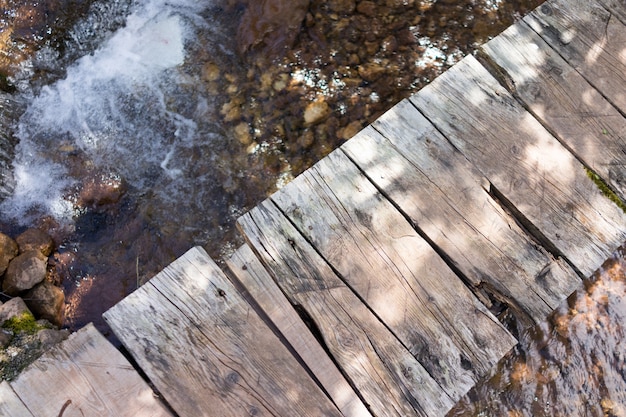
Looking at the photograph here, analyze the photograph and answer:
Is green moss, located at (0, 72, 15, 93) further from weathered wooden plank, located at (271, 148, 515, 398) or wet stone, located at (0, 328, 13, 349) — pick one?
weathered wooden plank, located at (271, 148, 515, 398)

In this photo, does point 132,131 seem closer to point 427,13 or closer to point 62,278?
point 62,278

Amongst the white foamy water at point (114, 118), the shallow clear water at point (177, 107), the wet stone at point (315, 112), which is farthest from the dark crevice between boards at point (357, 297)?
the white foamy water at point (114, 118)

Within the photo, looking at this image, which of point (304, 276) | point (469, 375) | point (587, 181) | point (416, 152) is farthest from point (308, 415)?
point (587, 181)

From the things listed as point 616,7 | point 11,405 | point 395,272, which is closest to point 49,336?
point 11,405

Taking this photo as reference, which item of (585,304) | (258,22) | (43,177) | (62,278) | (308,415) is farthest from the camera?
(258,22)

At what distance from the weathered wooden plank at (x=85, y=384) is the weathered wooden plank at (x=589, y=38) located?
115 inches

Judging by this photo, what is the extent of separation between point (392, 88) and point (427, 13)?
809 mm

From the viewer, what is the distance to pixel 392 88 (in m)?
4.21

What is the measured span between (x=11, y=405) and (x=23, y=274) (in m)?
1.54

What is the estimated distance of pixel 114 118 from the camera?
4.27 m

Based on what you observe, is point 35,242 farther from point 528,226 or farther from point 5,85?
point 528,226

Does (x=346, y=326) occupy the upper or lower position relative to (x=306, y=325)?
lower

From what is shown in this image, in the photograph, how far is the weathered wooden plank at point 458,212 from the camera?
8.30ft

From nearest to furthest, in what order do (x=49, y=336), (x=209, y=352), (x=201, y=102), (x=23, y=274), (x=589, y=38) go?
(x=209, y=352) < (x=589, y=38) < (x=49, y=336) < (x=23, y=274) < (x=201, y=102)
